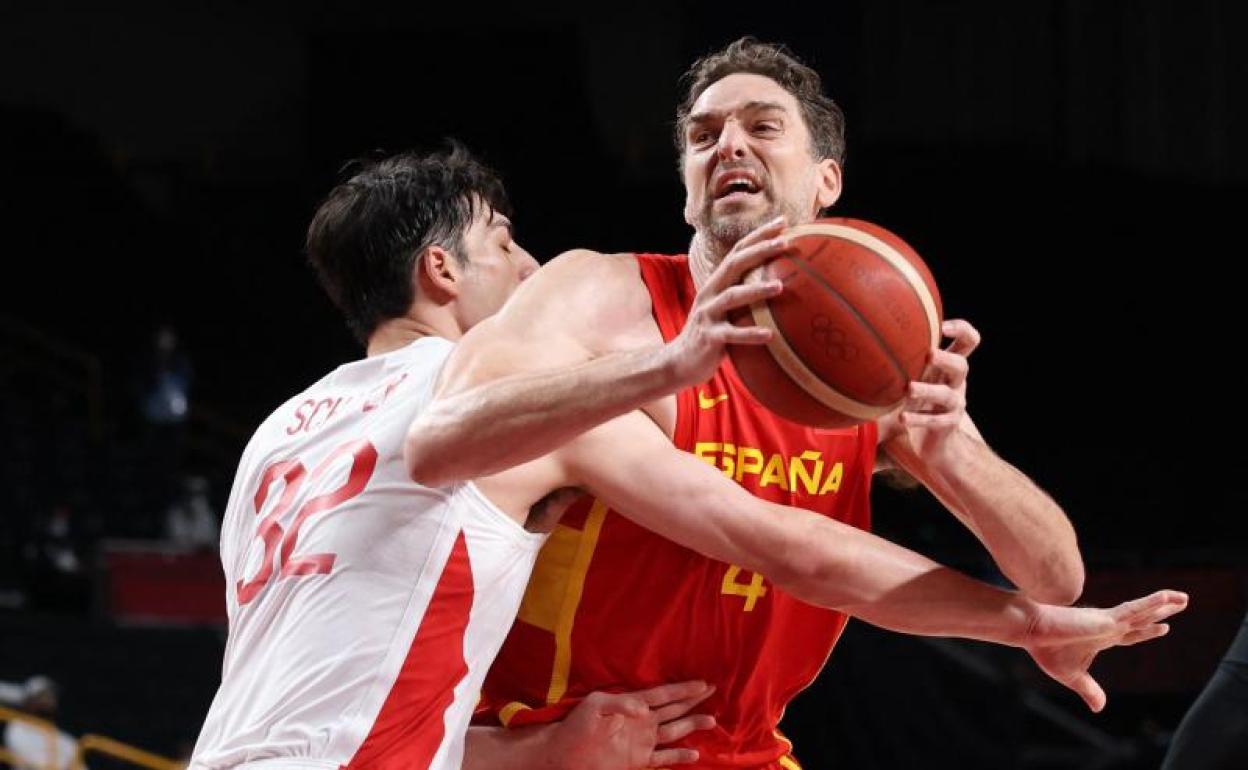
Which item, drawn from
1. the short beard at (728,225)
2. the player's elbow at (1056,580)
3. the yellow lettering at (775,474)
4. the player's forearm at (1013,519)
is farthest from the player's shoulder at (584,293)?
the player's elbow at (1056,580)

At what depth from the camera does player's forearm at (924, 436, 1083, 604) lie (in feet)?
9.23

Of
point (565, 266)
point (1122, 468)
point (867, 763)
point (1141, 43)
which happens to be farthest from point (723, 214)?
Result: point (1141, 43)

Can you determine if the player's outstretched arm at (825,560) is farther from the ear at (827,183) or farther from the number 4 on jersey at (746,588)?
the ear at (827,183)

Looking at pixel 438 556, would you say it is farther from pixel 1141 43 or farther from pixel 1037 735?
pixel 1141 43

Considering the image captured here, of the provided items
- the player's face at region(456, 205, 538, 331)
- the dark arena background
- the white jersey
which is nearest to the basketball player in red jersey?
the white jersey

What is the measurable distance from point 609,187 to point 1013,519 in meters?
12.3

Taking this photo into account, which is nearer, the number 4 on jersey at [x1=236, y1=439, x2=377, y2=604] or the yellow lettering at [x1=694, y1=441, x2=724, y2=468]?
the number 4 on jersey at [x1=236, y1=439, x2=377, y2=604]

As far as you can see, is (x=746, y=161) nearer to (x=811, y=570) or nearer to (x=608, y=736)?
(x=811, y=570)

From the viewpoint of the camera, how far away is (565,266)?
3.08 m

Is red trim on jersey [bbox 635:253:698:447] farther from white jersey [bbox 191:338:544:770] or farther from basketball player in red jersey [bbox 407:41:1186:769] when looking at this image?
white jersey [bbox 191:338:544:770]

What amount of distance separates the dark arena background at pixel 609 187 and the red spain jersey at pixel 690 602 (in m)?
9.25

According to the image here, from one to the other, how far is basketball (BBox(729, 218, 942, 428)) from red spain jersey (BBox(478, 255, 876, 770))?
551 millimetres

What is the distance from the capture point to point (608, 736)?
3.00 meters

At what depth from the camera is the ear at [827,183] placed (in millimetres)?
3401
